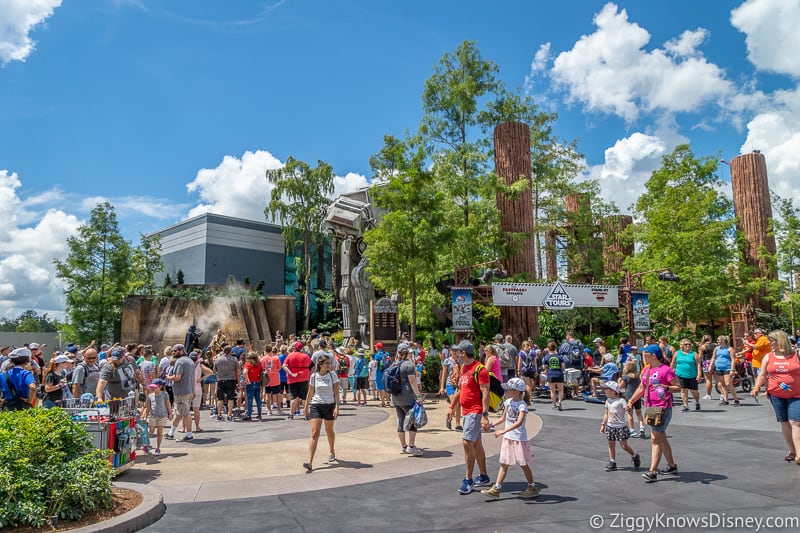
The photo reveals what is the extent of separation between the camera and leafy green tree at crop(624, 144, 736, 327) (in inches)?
987

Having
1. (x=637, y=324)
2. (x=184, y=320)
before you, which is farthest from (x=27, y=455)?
(x=184, y=320)

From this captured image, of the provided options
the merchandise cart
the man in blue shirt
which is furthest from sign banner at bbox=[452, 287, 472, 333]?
the man in blue shirt

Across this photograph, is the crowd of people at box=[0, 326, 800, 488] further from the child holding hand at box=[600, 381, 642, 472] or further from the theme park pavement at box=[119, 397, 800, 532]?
the theme park pavement at box=[119, 397, 800, 532]

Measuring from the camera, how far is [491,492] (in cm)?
607

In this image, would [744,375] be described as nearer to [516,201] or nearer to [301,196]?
[516,201]

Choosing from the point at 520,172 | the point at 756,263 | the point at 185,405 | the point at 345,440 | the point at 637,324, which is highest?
the point at 520,172

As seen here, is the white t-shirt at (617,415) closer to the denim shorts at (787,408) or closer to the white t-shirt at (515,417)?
the white t-shirt at (515,417)

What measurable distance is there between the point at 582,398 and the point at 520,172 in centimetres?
1118

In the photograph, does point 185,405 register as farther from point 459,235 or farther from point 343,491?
point 459,235

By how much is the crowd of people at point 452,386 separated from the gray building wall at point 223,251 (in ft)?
109

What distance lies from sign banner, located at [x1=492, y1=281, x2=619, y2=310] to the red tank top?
38.9ft

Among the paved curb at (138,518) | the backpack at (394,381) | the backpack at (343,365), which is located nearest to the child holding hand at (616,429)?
the backpack at (394,381)

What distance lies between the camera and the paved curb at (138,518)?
4.99 m

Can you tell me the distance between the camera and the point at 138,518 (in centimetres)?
530
